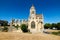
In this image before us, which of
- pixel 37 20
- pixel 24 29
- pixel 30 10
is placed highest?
pixel 30 10

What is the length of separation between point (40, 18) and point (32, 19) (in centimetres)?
512

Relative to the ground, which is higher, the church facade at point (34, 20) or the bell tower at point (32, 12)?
the bell tower at point (32, 12)

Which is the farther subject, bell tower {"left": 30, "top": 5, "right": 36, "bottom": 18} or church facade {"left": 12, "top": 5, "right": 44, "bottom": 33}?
bell tower {"left": 30, "top": 5, "right": 36, "bottom": 18}

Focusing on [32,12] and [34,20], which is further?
[32,12]

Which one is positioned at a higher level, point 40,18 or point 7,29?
point 40,18

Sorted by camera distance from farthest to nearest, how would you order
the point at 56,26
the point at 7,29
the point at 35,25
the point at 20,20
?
the point at 20,20 < the point at 56,26 < the point at 35,25 < the point at 7,29

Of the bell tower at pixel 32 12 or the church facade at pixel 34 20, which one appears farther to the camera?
the bell tower at pixel 32 12

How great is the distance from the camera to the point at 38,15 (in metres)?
66.9

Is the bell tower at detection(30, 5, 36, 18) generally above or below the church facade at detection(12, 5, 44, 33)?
above

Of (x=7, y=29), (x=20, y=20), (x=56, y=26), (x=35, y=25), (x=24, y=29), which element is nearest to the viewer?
(x=7, y=29)

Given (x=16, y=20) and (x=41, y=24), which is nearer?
(x=41, y=24)

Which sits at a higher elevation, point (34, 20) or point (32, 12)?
point (32, 12)

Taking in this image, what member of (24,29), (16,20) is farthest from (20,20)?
(24,29)

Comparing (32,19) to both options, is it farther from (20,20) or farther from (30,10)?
(20,20)
